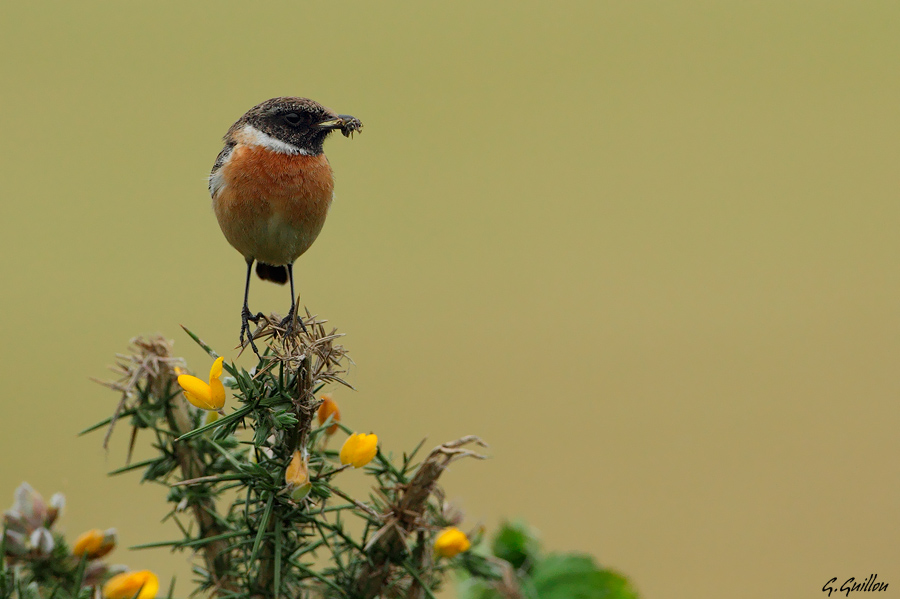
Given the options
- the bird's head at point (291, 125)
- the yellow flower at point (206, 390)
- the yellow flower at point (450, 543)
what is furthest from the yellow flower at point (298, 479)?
the bird's head at point (291, 125)

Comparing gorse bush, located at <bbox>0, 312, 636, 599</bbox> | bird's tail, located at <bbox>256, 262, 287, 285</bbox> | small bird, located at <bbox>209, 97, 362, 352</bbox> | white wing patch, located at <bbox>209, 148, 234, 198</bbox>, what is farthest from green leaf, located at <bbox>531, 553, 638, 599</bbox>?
white wing patch, located at <bbox>209, 148, 234, 198</bbox>

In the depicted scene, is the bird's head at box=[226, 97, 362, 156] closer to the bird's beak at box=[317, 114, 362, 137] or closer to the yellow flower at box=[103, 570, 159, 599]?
the bird's beak at box=[317, 114, 362, 137]

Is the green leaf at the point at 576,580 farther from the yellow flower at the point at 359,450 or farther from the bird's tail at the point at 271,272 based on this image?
the bird's tail at the point at 271,272

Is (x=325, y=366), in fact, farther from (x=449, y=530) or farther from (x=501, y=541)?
(x=501, y=541)

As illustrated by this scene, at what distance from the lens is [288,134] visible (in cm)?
204

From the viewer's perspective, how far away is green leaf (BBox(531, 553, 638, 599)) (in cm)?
164

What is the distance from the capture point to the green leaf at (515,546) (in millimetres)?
1806

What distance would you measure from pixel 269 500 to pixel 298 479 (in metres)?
0.10

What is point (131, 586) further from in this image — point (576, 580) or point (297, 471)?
point (576, 580)

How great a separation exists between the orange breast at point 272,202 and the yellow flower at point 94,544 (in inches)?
31.8

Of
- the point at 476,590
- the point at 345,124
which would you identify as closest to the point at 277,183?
the point at 345,124

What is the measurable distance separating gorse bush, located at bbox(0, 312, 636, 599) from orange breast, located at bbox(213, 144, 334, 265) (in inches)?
21.9

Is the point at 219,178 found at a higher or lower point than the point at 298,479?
higher

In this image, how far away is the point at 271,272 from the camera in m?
2.21
